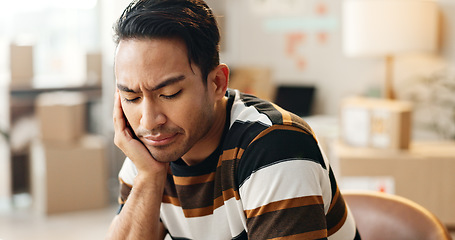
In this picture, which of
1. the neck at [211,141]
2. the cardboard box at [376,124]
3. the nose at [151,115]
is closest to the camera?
the nose at [151,115]

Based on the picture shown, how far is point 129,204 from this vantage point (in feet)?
4.10

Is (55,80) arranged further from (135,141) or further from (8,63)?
(135,141)

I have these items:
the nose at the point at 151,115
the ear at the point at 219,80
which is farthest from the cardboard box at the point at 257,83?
the nose at the point at 151,115

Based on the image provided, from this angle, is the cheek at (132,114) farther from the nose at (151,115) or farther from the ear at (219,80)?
the ear at (219,80)

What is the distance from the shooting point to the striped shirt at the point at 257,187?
36.9 inches

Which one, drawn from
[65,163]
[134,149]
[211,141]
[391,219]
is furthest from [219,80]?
[65,163]

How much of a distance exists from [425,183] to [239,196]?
192 cm

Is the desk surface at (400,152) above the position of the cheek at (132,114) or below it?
below

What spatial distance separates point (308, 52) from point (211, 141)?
2986mm

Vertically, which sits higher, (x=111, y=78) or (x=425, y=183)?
(x=111, y=78)

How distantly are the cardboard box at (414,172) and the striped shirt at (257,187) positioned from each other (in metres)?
1.59

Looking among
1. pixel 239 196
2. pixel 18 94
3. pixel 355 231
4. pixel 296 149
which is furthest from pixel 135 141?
pixel 18 94

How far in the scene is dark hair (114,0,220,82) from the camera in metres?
1.03

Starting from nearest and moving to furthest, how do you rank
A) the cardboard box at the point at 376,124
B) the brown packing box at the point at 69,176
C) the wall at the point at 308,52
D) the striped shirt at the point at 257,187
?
the striped shirt at the point at 257,187 < the cardboard box at the point at 376,124 < the brown packing box at the point at 69,176 < the wall at the point at 308,52
